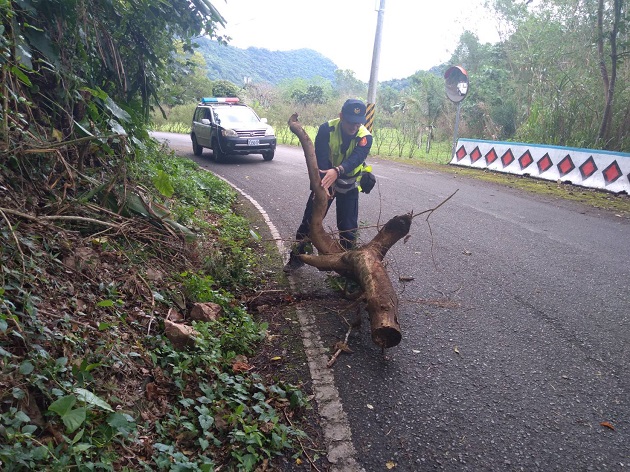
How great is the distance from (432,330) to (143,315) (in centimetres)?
234

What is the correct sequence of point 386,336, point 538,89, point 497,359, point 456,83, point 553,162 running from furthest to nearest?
1. point 538,89
2. point 456,83
3. point 553,162
4. point 497,359
5. point 386,336

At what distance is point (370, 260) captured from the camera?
162 inches

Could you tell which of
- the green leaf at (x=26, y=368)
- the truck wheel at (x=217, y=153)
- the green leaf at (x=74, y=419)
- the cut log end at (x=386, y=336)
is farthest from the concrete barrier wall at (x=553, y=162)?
the green leaf at (x=26, y=368)

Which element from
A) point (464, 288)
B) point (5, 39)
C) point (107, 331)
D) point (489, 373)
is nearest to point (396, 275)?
point (464, 288)

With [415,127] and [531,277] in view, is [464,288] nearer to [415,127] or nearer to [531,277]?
[531,277]

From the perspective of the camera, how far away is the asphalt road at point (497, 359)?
Answer: 8.84 feet

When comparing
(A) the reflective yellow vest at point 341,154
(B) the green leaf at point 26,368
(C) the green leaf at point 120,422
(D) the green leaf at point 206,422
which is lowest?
(D) the green leaf at point 206,422

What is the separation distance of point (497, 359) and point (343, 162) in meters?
2.45

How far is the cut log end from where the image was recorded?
11.1ft

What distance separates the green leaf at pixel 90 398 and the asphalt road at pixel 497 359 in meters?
1.37

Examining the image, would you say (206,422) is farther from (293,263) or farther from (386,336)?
(293,263)

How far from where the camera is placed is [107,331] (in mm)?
3033

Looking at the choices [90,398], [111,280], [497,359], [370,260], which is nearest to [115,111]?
[111,280]

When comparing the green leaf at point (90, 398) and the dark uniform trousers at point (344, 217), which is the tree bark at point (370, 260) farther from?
the green leaf at point (90, 398)
